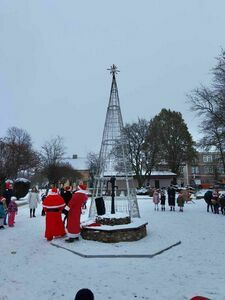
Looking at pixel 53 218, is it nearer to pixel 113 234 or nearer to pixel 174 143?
pixel 113 234

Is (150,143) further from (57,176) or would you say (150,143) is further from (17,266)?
(17,266)

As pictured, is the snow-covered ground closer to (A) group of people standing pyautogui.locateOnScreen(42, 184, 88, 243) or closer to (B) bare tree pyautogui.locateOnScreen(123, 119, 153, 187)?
(A) group of people standing pyautogui.locateOnScreen(42, 184, 88, 243)

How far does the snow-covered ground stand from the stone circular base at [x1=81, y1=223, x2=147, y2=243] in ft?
0.83

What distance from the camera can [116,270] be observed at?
7.30 meters

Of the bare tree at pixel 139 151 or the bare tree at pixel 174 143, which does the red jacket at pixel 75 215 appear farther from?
the bare tree at pixel 139 151

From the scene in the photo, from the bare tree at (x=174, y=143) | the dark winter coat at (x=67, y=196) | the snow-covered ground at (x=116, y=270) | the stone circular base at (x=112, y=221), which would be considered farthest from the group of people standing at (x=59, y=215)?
the bare tree at (x=174, y=143)

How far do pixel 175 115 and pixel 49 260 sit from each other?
155ft

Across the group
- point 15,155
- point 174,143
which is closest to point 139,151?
point 174,143

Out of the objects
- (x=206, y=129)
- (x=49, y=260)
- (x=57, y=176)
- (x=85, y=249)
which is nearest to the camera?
(x=49, y=260)

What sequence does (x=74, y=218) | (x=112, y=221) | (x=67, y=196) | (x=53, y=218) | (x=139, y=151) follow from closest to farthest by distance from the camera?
1. (x=74, y=218)
2. (x=112, y=221)
3. (x=53, y=218)
4. (x=67, y=196)
5. (x=139, y=151)

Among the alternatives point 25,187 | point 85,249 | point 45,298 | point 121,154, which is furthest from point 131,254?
point 25,187

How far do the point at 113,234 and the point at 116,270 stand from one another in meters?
2.93

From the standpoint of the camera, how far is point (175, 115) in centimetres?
5338

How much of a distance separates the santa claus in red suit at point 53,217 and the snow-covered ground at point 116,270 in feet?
1.48
